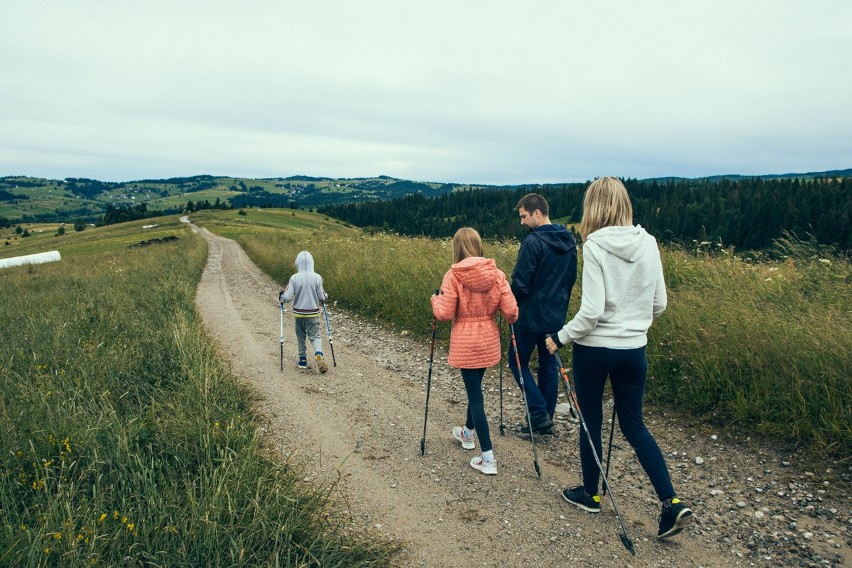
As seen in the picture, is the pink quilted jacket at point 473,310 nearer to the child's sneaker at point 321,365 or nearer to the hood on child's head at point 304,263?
the child's sneaker at point 321,365

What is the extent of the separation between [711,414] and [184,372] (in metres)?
6.56

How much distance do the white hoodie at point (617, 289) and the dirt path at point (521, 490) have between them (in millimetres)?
1641

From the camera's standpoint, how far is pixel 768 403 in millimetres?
5223

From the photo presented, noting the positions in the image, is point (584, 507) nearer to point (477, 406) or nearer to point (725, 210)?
point (477, 406)

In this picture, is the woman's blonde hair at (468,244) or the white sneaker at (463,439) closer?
the woman's blonde hair at (468,244)

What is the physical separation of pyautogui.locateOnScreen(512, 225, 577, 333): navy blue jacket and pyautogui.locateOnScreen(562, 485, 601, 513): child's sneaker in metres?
1.78

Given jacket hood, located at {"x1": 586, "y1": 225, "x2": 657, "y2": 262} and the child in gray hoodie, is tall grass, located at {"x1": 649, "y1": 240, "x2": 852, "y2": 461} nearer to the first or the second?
jacket hood, located at {"x1": 586, "y1": 225, "x2": 657, "y2": 262}

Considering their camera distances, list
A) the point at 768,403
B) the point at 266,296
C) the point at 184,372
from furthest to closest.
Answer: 1. the point at 266,296
2. the point at 184,372
3. the point at 768,403

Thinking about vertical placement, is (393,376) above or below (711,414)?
below

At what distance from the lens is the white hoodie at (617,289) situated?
371 cm

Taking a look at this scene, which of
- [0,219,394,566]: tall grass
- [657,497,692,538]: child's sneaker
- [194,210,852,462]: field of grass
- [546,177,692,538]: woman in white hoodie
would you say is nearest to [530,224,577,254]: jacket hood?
[546,177,692,538]: woman in white hoodie

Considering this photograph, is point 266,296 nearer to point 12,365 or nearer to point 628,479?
point 12,365

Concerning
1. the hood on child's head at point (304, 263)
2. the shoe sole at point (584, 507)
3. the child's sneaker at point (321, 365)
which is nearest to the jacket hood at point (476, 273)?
the shoe sole at point (584, 507)

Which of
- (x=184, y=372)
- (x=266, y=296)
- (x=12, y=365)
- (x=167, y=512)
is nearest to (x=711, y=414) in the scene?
(x=167, y=512)
